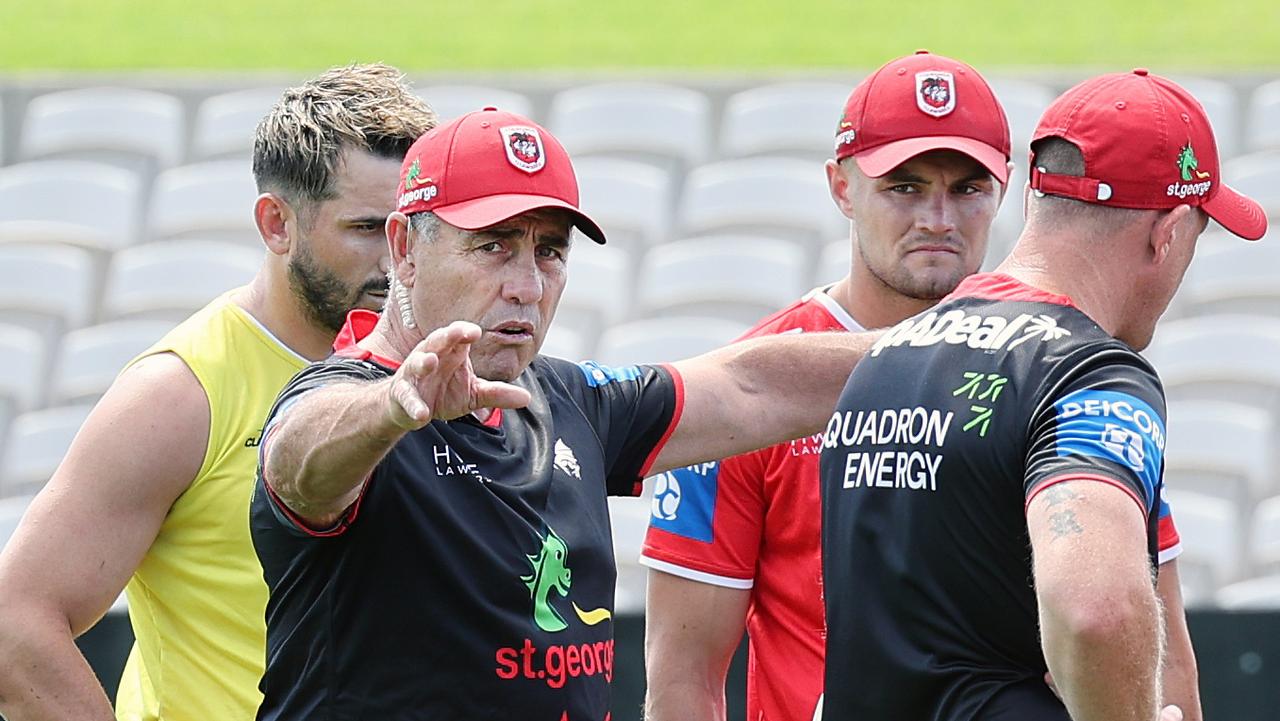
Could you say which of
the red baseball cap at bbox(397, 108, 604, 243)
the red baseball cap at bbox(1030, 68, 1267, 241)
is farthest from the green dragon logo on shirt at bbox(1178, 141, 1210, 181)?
the red baseball cap at bbox(397, 108, 604, 243)

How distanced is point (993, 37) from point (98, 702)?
948 centimetres

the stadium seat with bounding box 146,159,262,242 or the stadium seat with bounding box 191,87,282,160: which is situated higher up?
the stadium seat with bounding box 191,87,282,160

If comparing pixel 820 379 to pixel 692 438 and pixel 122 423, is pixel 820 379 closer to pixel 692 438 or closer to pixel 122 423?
pixel 692 438

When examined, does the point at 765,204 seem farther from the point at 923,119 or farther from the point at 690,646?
the point at 690,646

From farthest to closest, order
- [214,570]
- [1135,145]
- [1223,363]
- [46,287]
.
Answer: [46,287] → [1223,363] → [214,570] → [1135,145]

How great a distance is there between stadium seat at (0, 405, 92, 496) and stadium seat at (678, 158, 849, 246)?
3117 millimetres

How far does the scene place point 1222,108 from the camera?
8.79m

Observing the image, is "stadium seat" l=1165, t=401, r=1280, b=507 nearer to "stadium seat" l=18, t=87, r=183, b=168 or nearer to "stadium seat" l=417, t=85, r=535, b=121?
"stadium seat" l=417, t=85, r=535, b=121

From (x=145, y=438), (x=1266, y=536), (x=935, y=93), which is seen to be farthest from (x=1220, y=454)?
(x=145, y=438)

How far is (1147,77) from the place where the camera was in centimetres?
262

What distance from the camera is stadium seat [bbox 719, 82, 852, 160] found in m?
8.85

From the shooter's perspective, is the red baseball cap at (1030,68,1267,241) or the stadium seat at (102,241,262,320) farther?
the stadium seat at (102,241,262,320)

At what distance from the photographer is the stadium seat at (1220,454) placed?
6711 mm

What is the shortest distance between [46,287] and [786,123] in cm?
383
